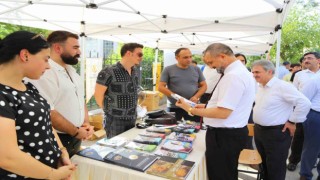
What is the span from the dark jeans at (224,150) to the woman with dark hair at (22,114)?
1180 millimetres

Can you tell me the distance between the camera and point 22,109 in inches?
43.1

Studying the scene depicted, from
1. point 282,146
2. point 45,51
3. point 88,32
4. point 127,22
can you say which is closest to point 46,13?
point 88,32

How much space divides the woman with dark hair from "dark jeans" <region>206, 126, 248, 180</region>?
1.18m

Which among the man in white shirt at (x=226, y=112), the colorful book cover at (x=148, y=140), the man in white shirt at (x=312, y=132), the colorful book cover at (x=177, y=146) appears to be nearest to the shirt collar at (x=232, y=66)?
the man in white shirt at (x=226, y=112)

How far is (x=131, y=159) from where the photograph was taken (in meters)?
1.68

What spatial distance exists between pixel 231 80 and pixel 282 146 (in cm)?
115

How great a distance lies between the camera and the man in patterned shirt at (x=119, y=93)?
2.64 meters

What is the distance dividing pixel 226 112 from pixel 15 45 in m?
1.41

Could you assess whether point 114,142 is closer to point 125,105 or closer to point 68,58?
point 125,105

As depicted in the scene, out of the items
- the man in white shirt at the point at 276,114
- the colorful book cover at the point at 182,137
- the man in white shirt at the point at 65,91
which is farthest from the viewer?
the man in white shirt at the point at 276,114

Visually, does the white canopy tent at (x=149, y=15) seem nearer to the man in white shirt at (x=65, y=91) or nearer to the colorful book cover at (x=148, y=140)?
the man in white shirt at (x=65, y=91)

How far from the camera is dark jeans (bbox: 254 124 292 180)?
8.02 ft

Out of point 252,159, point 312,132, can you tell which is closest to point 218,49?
point 252,159

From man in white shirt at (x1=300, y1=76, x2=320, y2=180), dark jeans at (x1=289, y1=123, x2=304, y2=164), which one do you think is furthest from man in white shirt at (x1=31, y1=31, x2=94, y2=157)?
dark jeans at (x1=289, y1=123, x2=304, y2=164)
